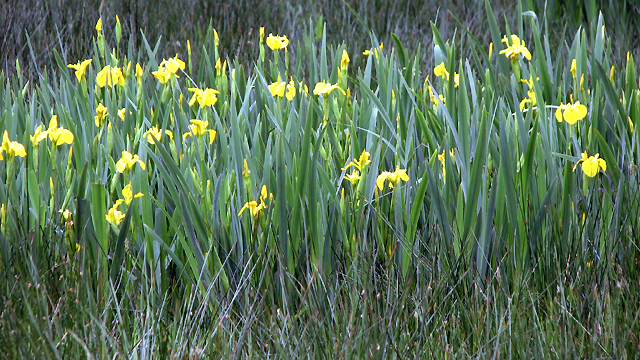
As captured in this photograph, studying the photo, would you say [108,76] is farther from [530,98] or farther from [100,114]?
[530,98]

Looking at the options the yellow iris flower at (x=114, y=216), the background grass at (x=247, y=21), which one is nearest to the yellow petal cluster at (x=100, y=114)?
the yellow iris flower at (x=114, y=216)

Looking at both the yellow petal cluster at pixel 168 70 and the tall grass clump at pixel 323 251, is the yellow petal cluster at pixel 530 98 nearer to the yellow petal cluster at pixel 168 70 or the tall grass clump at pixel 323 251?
the tall grass clump at pixel 323 251

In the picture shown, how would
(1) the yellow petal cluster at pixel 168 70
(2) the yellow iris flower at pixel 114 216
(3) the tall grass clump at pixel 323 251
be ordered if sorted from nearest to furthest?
(3) the tall grass clump at pixel 323 251, (2) the yellow iris flower at pixel 114 216, (1) the yellow petal cluster at pixel 168 70

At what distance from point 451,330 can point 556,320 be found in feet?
0.63

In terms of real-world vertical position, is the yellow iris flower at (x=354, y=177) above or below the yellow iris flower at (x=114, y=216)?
above

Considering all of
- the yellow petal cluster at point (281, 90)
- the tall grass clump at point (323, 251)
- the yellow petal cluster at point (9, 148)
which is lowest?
the tall grass clump at point (323, 251)

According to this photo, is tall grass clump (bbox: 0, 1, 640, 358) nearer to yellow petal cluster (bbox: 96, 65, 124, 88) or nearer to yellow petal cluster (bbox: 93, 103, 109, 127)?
yellow petal cluster (bbox: 93, 103, 109, 127)

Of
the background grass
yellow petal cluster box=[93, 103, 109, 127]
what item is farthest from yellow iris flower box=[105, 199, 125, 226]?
the background grass

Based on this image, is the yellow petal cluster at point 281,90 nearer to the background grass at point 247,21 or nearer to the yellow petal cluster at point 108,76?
the yellow petal cluster at point 108,76

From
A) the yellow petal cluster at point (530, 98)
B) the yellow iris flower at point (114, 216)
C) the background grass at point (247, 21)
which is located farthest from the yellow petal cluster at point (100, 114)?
the background grass at point (247, 21)

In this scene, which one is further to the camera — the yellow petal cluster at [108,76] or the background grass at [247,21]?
the background grass at [247,21]

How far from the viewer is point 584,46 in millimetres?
2018

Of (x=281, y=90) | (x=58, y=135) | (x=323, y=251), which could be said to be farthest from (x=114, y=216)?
(x=281, y=90)

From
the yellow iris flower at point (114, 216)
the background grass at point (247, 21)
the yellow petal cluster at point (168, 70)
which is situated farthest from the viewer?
the background grass at point (247, 21)
